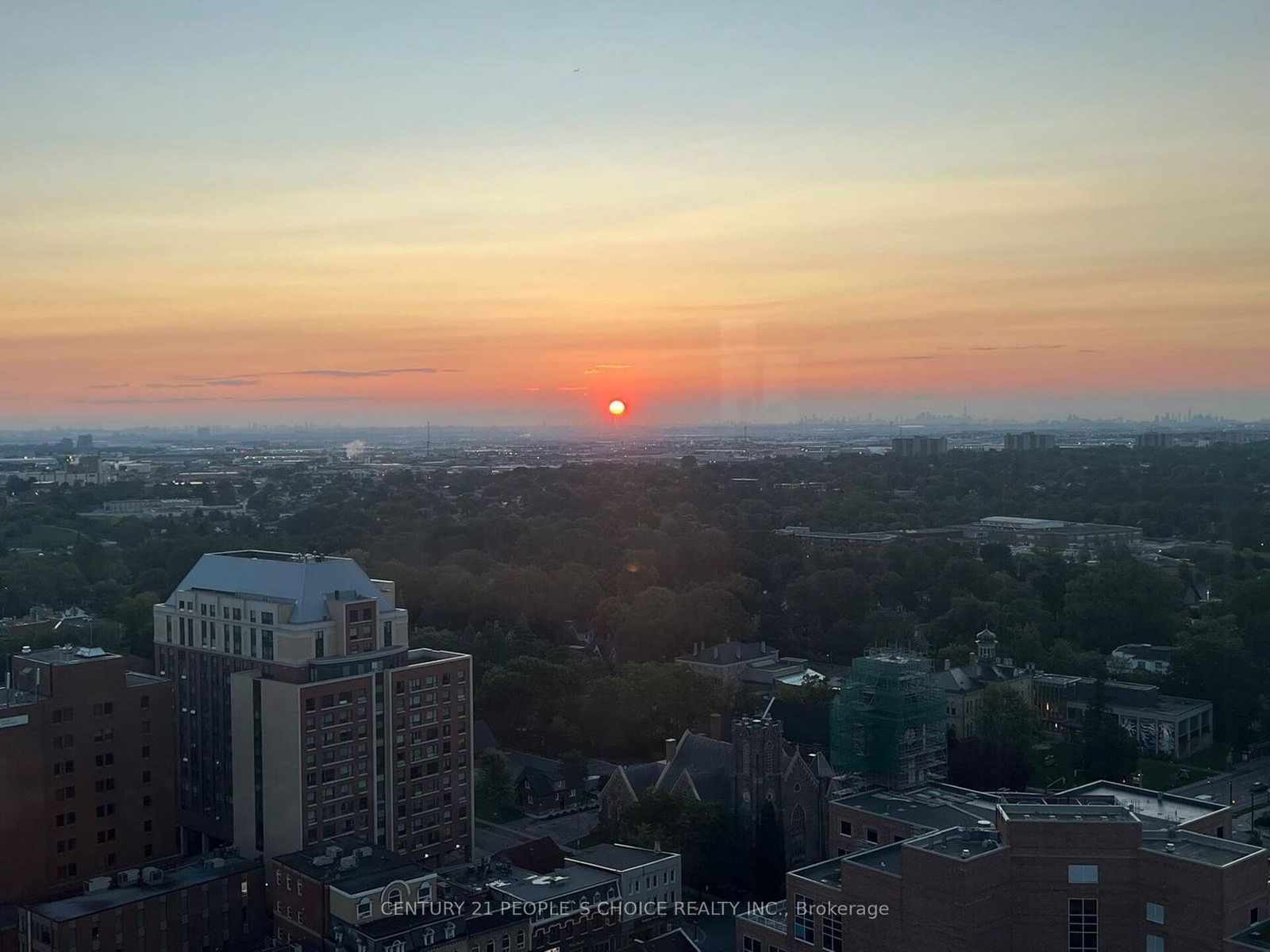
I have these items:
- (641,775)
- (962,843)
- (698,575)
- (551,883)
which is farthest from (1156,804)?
(698,575)

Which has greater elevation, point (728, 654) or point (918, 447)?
point (918, 447)

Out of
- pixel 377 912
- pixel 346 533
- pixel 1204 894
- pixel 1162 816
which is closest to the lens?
pixel 1204 894

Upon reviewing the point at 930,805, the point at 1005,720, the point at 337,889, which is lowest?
the point at 1005,720

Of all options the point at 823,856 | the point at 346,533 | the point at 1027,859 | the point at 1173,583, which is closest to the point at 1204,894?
the point at 1027,859

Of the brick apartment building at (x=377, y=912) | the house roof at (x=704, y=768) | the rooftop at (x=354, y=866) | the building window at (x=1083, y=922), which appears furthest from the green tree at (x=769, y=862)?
the building window at (x=1083, y=922)

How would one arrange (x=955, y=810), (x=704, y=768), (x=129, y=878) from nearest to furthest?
(x=955, y=810) → (x=129, y=878) → (x=704, y=768)

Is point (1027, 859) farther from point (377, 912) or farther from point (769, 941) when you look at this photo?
point (377, 912)

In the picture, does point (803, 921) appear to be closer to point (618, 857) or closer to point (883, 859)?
point (883, 859)
